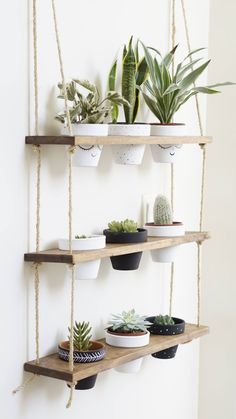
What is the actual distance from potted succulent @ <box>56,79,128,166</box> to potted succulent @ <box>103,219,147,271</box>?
0.61 ft

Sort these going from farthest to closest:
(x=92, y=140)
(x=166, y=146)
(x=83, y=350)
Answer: (x=166, y=146) < (x=83, y=350) < (x=92, y=140)

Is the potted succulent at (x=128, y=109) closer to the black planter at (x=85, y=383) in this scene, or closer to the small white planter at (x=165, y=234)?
the small white planter at (x=165, y=234)

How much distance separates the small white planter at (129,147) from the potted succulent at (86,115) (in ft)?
0.22

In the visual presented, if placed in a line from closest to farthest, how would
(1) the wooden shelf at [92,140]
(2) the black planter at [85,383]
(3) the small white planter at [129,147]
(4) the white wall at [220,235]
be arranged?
1. (1) the wooden shelf at [92,140]
2. (2) the black planter at [85,383]
3. (3) the small white planter at [129,147]
4. (4) the white wall at [220,235]

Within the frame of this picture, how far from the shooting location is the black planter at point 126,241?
187 centimetres

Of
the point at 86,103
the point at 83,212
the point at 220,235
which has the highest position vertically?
the point at 86,103

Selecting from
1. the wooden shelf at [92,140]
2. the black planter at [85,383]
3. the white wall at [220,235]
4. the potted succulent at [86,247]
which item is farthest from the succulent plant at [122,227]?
the white wall at [220,235]

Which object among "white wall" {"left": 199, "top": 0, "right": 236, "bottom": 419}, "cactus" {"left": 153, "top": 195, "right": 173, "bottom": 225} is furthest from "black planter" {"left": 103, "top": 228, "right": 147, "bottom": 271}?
"white wall" {"left": 199, "top": 0, "right": 236, "bottom": 419}

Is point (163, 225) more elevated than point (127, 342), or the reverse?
point (163, 225)

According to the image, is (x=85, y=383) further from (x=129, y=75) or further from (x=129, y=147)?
(x=129, y=75)

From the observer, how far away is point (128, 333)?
1910 millimetres

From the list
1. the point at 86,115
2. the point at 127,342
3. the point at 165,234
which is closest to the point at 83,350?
the point at 127,342

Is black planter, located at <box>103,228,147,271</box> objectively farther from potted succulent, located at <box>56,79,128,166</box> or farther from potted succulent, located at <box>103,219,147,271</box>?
potted succulent, located at <box>56,79,128,166</box>

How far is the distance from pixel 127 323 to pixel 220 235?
62cm
